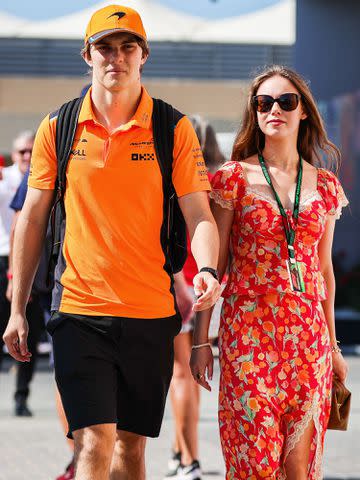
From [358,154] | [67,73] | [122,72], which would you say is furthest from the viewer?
[67,73]

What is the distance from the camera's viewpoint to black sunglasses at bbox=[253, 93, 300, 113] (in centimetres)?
475

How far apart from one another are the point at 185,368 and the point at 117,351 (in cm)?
220

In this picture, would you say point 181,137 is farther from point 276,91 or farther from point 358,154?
point 358,154

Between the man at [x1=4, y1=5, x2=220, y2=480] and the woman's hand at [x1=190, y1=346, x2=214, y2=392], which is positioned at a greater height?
the man at [x1=4, y1=5, x2=220, y2=480]

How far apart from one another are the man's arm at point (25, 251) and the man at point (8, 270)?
4.31 m

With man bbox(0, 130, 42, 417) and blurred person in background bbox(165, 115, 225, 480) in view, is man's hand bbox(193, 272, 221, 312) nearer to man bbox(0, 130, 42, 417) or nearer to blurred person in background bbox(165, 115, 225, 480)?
blurred person in background bbox(165, 115, 225, 480)

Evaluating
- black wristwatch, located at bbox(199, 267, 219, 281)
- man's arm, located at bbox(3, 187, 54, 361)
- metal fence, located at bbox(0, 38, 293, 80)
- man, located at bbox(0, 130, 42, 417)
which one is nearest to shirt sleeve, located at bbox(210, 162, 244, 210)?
black wristwatch, located at bbox(199, 267, 219, 281)

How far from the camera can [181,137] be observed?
4.41 m

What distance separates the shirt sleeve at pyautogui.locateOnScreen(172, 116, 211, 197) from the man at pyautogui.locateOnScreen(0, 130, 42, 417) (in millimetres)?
4538

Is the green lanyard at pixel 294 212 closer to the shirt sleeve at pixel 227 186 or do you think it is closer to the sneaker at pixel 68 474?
the shirt sleeve at pixel 227 186

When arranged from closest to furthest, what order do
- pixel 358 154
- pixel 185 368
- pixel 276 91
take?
pixel 276 91 → pixel 185 368 → pixel 358 154

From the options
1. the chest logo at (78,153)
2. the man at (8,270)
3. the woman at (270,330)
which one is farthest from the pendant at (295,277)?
the man at (8,270)

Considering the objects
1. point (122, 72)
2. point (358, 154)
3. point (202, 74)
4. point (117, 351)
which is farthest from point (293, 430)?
point (202, 74)

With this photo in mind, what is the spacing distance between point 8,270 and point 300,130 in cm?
433
